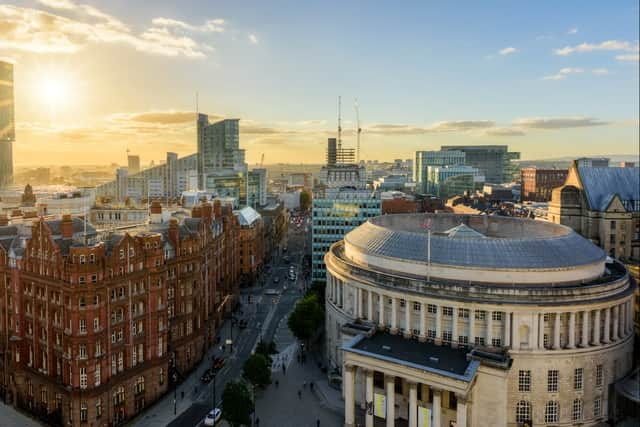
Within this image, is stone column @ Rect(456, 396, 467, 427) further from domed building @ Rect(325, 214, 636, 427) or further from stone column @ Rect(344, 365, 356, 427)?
stone column @ Rect(344, 365, 356, 427)

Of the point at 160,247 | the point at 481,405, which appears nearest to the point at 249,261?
the point at 160,247

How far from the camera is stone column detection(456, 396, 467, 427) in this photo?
66.6 metres

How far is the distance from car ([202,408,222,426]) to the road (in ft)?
5.67

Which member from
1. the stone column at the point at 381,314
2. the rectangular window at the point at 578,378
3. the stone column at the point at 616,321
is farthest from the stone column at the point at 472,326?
the stone column at the point at 616,321

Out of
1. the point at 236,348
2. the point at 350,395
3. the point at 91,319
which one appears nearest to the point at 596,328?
the point at 350,395

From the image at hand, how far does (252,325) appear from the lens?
127 meters

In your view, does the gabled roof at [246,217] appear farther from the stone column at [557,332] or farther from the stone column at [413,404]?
the stone column at [557,332]

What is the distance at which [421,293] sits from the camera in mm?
80000

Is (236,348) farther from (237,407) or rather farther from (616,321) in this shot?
(616,321)

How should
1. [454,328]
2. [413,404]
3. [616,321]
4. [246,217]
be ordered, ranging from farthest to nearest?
1. [246,217]
2. [616,321]
3. [454,328]
4. [413,404]

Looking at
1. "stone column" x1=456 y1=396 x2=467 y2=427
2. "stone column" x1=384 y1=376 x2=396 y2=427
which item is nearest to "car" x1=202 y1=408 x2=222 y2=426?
"stone column" x1=384 y1=376 x2=396 y2=427

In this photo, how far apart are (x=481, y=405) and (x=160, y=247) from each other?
5761 centimetres

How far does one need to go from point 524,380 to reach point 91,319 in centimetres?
6532

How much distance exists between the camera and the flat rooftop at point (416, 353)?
227ft
